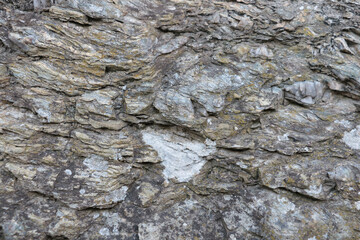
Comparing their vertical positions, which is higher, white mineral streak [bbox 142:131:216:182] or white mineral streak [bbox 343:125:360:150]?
white mineral streak [bbox 343:125:360:150]

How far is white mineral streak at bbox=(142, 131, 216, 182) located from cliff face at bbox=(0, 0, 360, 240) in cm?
2

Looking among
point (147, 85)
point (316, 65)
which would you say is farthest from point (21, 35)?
point (316, 65)

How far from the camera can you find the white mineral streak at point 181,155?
233 inches

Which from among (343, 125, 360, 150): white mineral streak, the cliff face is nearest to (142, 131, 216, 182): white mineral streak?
the cliff face

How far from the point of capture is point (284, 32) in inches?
234

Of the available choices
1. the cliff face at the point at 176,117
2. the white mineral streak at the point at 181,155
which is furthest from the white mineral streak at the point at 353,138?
the white mineral streak at the point at 181,155

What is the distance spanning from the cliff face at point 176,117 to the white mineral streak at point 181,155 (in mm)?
24

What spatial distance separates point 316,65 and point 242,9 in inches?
86.7

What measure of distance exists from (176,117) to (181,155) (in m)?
0.92

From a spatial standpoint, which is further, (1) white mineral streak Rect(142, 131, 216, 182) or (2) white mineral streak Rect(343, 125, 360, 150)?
(1) white mineral streak Rect(142, 131, 216, 182)

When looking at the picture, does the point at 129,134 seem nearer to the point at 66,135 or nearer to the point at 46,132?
the point at 66,135

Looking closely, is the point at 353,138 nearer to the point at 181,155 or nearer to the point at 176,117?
the point at 181,155

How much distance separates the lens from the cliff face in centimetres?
549

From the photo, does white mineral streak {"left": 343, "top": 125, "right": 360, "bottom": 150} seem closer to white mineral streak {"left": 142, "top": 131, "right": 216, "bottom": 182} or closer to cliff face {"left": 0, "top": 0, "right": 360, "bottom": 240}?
cliff face {"left": 0, "top": 0, "right": 360, "bottom": 240}
